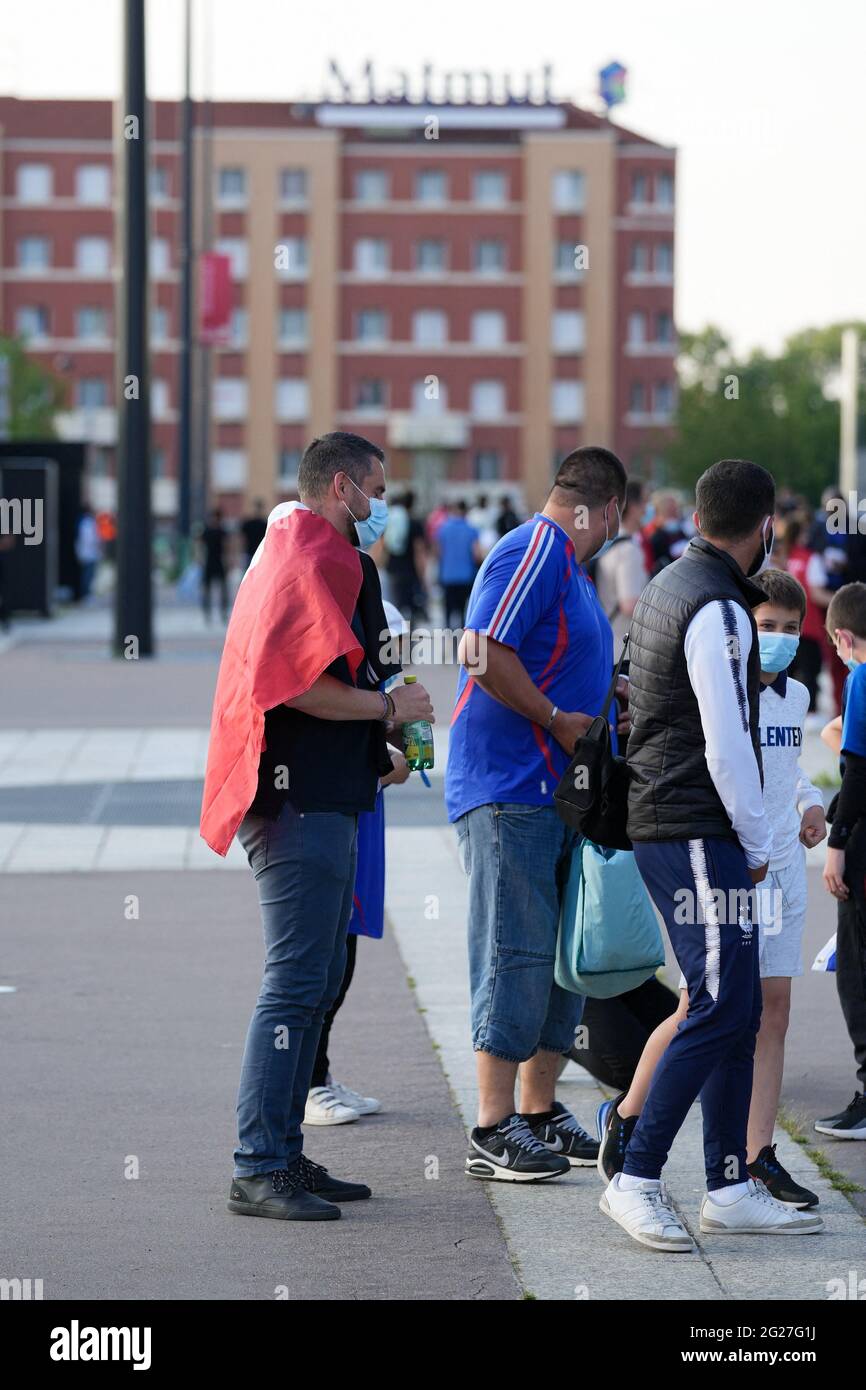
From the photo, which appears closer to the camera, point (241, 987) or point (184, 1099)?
point (184, 1099)

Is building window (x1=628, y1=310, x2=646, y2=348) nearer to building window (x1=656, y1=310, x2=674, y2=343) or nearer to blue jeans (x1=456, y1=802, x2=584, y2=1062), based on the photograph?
building window (x1=656, y1=310, x2=674, y2=343)

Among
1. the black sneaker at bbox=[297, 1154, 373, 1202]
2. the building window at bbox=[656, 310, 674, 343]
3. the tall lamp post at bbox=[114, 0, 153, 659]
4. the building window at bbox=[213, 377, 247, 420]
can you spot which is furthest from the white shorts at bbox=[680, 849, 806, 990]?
the building window at bbox=[656, 310, 674, 343]

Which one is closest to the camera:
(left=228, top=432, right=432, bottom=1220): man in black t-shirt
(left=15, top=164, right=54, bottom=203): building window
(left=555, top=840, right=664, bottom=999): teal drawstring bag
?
(left=228, top=432, right=432, bottom=1220): man in black t-shirt

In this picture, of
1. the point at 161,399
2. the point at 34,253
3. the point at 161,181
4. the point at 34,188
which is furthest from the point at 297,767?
the point at 34,253

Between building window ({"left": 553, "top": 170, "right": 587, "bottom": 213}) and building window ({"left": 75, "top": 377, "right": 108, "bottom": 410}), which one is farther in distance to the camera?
building window ({"left": 75, "top": 377, "right": 108, "bottom": 410})

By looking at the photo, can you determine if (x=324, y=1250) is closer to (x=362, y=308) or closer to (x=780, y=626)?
(x=780, y=626)

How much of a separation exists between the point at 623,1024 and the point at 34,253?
94838 millimetres

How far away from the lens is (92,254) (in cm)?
9681

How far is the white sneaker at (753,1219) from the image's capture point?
16.5 feet

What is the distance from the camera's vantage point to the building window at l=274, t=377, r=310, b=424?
95.4 m

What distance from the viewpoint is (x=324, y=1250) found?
4.87 metres

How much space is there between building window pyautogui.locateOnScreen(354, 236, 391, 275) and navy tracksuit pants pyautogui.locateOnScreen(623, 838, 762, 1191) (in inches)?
3645
